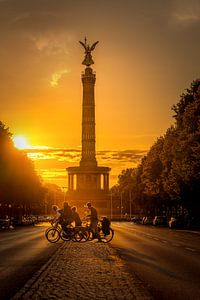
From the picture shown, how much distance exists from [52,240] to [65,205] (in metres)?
2.03

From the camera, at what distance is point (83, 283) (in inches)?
511

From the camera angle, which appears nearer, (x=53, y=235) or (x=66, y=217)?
(x=66, y=217)

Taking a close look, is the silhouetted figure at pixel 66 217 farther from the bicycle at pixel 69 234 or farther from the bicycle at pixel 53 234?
the bicycle at pixel 53 234

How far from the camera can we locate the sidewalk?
438 inches

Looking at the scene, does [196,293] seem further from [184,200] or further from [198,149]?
[184,200]

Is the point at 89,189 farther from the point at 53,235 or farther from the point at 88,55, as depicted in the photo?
the point at 53,235

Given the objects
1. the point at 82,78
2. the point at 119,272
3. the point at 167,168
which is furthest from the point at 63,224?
the point at 82,78

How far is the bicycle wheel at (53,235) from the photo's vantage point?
33.4 metres

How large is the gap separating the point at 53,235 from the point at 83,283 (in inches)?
814

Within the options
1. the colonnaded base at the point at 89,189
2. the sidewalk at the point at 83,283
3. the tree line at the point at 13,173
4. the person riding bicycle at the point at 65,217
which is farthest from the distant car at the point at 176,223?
the colonnaded base at the point at 89,189

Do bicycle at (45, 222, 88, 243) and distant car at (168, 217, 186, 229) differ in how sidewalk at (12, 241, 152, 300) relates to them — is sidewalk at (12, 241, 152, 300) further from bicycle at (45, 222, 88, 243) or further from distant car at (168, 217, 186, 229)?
distant car at (168, 217, 186, 229)

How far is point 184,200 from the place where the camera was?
69.9m

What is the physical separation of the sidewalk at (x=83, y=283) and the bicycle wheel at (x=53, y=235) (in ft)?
48.4

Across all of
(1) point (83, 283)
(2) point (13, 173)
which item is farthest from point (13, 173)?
(1) point (83, 283)
